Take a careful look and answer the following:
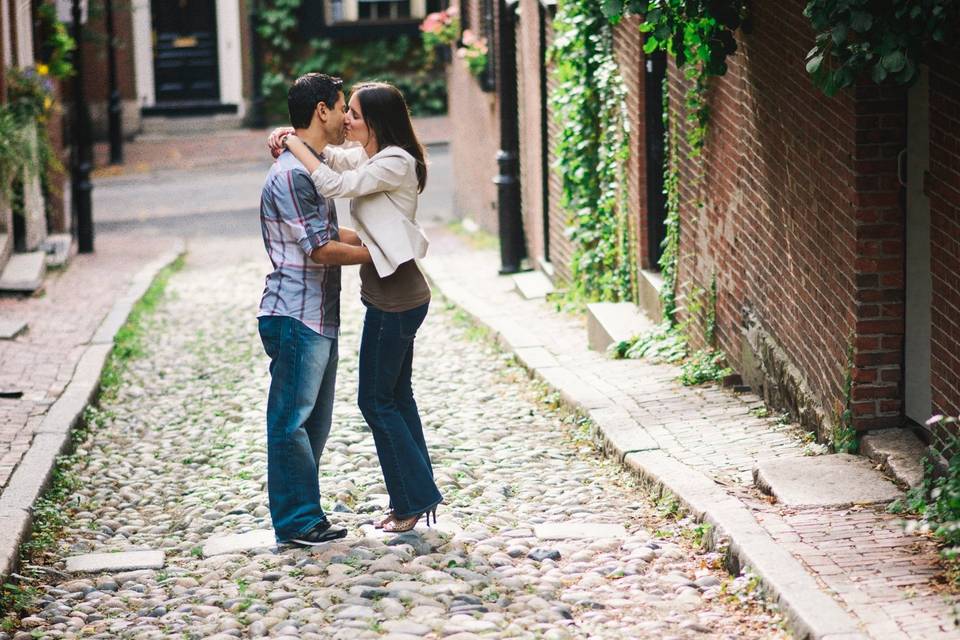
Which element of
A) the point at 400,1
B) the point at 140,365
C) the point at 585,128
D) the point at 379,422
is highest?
the point at 400,1

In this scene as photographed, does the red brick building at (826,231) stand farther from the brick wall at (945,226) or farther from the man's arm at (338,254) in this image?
the man's arm at (338,254)

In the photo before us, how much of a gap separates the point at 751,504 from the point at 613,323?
4.15 m

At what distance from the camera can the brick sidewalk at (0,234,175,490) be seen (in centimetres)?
823

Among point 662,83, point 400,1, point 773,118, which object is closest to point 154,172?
point 400,1

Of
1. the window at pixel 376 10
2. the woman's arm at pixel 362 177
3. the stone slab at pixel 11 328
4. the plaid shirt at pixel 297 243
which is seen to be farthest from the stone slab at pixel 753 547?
the window at pixel 376 10

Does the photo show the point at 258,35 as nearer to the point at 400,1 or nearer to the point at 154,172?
the point at 400,1

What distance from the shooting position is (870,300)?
587cm

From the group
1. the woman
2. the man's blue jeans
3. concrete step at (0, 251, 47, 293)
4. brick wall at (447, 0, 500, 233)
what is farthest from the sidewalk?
brick wall at (447, 0, 500, 233)

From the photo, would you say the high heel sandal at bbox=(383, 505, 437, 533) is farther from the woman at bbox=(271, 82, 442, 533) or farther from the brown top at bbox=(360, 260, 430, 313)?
the brown top at bbox=(360, 260, 430, 313)

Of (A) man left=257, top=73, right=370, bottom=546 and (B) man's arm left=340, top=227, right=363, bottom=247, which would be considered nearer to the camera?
(A) man left=257, top=73, right=370, bottom=546

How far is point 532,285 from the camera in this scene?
42.9 ft

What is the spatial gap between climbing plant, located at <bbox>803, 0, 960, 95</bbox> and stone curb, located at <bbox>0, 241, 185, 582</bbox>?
371 centimetres

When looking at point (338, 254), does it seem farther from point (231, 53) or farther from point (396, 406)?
point (231, 53)

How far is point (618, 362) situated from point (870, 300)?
3.25m
